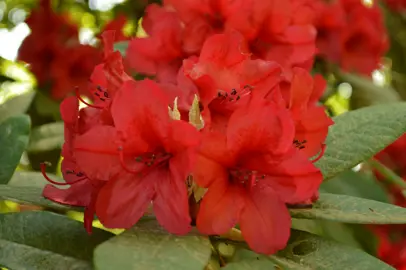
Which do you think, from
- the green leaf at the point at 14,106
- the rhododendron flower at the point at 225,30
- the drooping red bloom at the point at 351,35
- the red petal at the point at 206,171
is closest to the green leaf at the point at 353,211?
the red petal at the point at 206,171

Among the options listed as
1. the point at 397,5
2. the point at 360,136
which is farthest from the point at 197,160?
the point at 397,5

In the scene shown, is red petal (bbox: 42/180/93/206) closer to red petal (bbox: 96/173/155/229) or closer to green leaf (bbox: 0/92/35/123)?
red petal (bbox: 96/173/155/229)

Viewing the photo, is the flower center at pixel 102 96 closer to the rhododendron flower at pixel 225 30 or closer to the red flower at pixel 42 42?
the rhododendron flower at pixel 225 30

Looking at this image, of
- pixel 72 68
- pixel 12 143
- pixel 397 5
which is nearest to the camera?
pixel 12 143

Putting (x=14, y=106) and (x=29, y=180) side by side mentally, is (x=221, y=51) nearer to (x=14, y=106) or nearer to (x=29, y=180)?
(x=29, y=180)

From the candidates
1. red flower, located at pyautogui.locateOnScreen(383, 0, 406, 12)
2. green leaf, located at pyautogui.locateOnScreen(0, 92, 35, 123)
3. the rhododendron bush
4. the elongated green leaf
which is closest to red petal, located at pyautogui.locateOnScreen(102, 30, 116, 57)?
the rhododendron bush
